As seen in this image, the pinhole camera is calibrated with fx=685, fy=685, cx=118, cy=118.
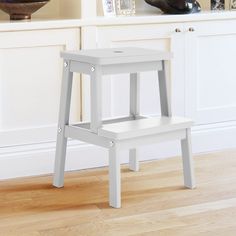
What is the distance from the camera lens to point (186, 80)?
146 inches

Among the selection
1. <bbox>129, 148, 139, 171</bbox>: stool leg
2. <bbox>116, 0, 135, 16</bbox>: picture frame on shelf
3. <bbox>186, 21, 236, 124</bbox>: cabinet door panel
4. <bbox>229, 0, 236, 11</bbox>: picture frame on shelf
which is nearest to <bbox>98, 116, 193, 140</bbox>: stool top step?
<bbox>129, 148, 139, 171</bbox>: stool leg

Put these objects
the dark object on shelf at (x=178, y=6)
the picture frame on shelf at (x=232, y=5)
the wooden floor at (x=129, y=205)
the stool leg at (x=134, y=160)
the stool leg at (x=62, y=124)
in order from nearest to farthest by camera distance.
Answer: the wooden floor at (x=129, y=205)
the stool leg at (x=62, y=124)
the stool leg at (x=134, y=160)
the dark object on shelf at (x=178, y=6)
the picture frame on shelf at (x=232, y=5)

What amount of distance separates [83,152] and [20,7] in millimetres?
790

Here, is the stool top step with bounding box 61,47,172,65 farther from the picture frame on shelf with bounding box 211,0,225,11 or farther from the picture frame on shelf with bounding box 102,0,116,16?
the picture frame on shelf with bounding box 211,0,225,11

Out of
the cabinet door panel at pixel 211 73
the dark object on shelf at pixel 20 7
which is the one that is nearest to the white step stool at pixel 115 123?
the dark object on shelf at pixel 20 7

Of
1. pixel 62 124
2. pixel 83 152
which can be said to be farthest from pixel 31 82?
pixel 83 152

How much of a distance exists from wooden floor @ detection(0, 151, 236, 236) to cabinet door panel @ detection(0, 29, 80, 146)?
0.79ft

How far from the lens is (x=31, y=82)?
130 inches

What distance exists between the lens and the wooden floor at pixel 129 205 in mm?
2645

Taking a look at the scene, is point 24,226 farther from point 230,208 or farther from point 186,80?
point 186,80

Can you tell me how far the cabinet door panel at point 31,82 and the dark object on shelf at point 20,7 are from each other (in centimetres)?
17

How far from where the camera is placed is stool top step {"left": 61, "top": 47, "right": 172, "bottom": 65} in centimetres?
289

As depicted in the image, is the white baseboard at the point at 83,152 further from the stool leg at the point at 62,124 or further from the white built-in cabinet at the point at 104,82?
the stool leg at the point at 62,124

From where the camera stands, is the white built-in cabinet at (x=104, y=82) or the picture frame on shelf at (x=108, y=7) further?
the picture frame on shelf at (x=108, y=7)
